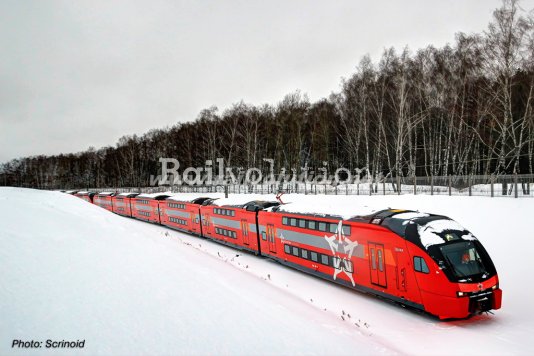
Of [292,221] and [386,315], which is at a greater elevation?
[292,221]

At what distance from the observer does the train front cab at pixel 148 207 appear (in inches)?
1271

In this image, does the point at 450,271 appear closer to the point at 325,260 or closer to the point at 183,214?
the point at 325,260

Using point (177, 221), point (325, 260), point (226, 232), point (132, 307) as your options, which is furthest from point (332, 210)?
point (177, 221)

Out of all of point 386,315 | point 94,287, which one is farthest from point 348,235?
point 94,287

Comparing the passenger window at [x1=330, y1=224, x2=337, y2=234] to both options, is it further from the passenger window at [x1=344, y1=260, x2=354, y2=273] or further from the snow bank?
the snow bank

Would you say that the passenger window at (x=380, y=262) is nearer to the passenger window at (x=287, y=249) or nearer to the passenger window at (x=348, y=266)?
the passenger window at (x=348, y=266)

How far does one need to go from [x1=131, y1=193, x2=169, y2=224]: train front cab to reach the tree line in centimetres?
Result: 1582

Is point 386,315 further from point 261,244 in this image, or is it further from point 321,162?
point 321,162

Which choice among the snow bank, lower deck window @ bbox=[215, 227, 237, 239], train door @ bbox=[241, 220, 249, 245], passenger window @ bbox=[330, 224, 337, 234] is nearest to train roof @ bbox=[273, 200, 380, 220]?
passenger window @ bbox=[330, 224, 337, 234]

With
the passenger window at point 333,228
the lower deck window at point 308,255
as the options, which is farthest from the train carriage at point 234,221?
the passenger window at point 333,228

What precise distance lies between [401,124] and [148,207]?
25.8m

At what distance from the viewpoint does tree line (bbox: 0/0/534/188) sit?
22469 millimetres

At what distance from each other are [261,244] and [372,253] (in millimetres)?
8203

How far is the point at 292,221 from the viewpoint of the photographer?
1513cm
